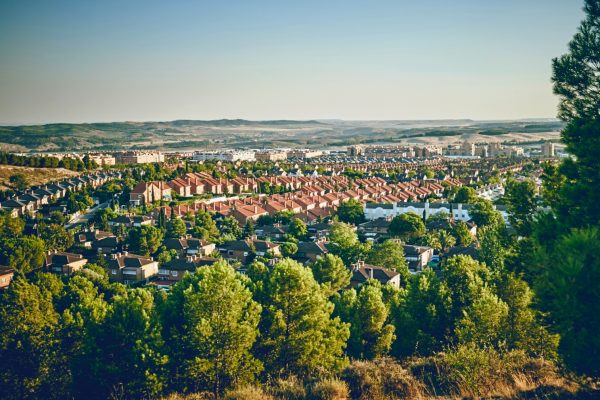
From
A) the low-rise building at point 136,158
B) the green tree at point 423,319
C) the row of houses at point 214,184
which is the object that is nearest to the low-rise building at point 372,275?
the green tree at point 423,319

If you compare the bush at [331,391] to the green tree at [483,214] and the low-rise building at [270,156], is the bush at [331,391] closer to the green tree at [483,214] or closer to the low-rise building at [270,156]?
the green tree at [483,214]

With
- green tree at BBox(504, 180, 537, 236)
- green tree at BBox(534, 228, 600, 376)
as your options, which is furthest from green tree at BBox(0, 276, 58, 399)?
green tree at BBox(534, 228, 600, 376)

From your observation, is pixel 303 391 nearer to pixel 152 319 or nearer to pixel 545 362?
pixel 545 362

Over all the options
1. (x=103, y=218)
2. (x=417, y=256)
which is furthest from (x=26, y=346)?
(x=103, y=218)

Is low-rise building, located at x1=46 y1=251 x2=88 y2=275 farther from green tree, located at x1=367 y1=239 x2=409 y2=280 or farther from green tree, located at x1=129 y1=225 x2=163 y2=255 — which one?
green tree, located at x1=367 y1=239 x2=409 y2=280

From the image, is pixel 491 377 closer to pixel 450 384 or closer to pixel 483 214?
pixel 450 384

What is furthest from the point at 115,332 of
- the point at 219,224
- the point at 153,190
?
the point at 153,190
